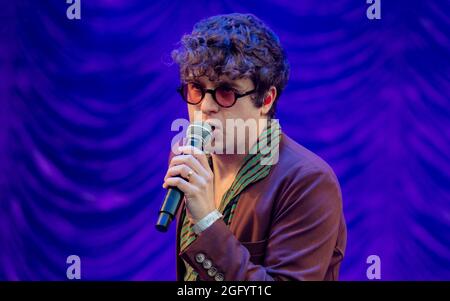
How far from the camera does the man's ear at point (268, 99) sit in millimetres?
1736

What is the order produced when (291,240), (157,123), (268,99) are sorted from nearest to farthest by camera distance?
(291,240), (268,99), (157,123)

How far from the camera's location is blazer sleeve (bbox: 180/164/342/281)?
1.47 m

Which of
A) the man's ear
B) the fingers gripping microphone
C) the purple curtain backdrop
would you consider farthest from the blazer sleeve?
the purple curtain backdrop

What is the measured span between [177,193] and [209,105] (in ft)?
1.03

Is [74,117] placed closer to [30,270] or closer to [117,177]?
[117,177]

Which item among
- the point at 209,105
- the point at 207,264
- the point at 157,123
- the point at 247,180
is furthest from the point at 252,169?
the point at 157,123

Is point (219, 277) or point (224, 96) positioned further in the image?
point (224, 96)

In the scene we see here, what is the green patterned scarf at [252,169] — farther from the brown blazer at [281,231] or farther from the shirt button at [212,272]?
the shirt button at [212,272]

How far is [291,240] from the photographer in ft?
5.02

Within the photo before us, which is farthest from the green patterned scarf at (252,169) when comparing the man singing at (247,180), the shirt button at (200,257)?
the shirt button at (200,257)

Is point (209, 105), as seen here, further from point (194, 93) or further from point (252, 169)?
point (252, 169)

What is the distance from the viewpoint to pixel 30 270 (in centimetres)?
312

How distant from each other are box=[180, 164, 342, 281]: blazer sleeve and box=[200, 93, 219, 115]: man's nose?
0.26 meters

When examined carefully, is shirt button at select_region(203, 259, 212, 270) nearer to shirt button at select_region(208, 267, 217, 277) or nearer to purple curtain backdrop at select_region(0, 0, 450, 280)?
shirt button at select_region(208, 267, 217, 277)
